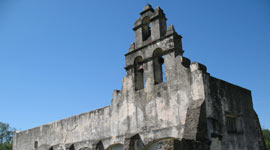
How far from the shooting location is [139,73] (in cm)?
1480

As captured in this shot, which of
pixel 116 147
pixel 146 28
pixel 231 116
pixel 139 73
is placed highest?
pixel 146 28

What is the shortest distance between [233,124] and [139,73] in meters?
4.97

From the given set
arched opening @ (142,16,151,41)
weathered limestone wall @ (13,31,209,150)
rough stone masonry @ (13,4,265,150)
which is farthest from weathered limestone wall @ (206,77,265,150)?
arched opening @ (142,16,151,41)

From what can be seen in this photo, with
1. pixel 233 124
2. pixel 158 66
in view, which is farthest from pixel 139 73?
pixel 233 124

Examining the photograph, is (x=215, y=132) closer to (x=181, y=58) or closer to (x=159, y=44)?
(x=181, y=58)

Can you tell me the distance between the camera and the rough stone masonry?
11.5 meters

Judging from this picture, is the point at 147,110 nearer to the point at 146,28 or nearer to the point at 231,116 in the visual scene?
the point at 231,116

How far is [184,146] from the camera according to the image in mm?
9969

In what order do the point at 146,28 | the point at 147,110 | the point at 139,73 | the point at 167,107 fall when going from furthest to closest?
1. the point at 146,28
2. the point at 139,73
3. the point at 147,110
4. the point at 167,107

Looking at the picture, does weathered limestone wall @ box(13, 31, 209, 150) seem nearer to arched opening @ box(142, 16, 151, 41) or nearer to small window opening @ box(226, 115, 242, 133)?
arched opening @ box(142, 16, 151, 41)

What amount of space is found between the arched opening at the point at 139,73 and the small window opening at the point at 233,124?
4.34 meters

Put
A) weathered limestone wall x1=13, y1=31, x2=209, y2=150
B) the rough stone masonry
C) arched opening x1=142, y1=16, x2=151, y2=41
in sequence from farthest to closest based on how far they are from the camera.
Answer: arched opening x1=142, y1=16, x2=151, y2=41
weathered limestone wall x1=13, y1=31, x2=209, y2=150
the rough stone masonry

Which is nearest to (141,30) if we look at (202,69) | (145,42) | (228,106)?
(145,42)

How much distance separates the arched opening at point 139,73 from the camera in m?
14.6
